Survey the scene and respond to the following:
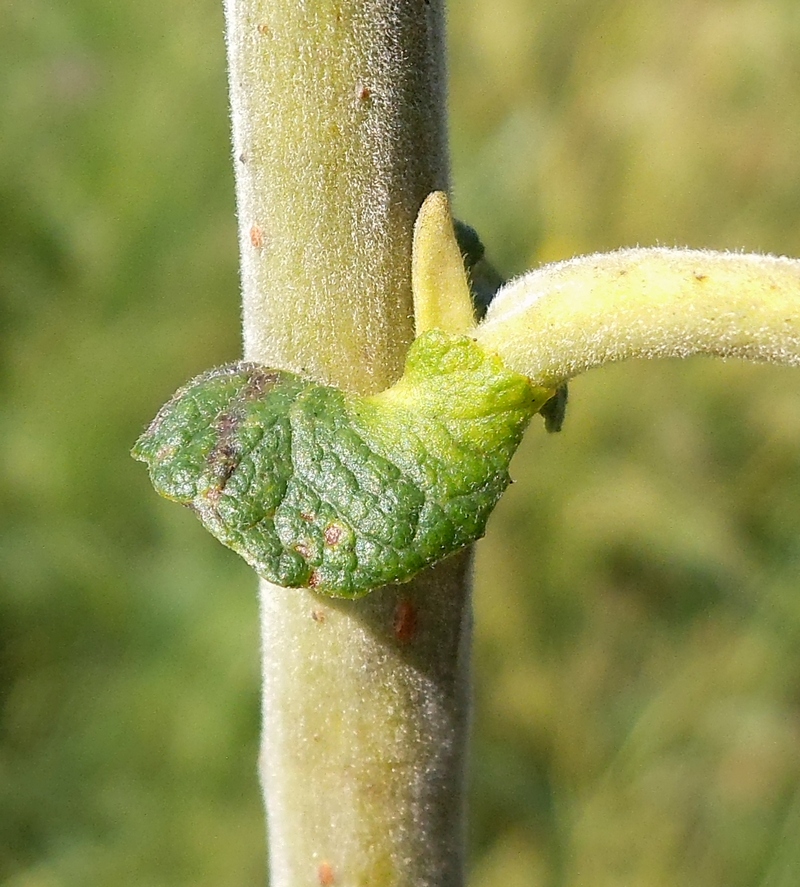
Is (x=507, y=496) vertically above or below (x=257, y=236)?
below

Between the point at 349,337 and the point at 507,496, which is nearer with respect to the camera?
the point at 349,337

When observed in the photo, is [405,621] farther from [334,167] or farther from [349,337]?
[334,167]

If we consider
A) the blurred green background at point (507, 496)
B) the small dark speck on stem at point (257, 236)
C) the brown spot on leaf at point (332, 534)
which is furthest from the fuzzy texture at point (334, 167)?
the blurred green background at point (507, 496)

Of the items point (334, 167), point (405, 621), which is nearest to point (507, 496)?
point (405, 621)

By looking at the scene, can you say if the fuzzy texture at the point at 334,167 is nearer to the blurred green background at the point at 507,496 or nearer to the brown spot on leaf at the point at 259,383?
the brown spot on leaf at the point at 259,383

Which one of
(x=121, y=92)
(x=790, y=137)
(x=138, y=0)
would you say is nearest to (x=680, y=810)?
(x=790, y=137)

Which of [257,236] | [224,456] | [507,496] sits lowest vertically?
[507,496]
